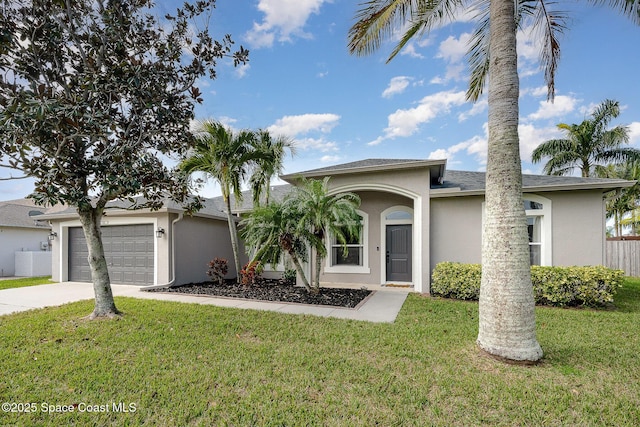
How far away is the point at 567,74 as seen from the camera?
682cm

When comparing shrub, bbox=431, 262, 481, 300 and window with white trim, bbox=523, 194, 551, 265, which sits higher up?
window with white trim, bbox=523, 194, 551, 265

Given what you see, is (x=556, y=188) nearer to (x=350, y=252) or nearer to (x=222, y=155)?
(x=350, y=252)

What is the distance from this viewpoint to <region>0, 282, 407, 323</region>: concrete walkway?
260 inches

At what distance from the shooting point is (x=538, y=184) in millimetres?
8656

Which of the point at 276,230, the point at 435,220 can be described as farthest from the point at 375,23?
the point at 435,220

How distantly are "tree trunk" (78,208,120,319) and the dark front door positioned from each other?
8.03 meters

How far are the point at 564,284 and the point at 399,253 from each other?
4.52 metres

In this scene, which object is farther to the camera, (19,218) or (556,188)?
(19,218)

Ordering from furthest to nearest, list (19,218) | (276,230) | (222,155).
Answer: (19,218)
(222,155)
(276,230)

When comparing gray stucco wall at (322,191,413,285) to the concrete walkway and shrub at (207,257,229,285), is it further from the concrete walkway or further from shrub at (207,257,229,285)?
shrub at (207,257,229,285)

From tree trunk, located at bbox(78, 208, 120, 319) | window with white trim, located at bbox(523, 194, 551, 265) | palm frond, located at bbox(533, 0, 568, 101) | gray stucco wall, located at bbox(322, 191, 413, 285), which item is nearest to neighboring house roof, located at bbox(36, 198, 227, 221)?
tree trunk, located at bbox(78, 208, 120, 319)

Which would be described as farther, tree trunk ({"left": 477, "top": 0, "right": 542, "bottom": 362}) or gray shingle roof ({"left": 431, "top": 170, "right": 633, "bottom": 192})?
gray shingle roof ({"left": 431, "top": 170, "right": 633, "bottom": 192})

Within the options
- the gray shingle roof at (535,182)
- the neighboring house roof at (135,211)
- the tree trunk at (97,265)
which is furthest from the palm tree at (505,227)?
the neighboring house roof at (135,211)

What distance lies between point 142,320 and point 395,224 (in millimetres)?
7829
